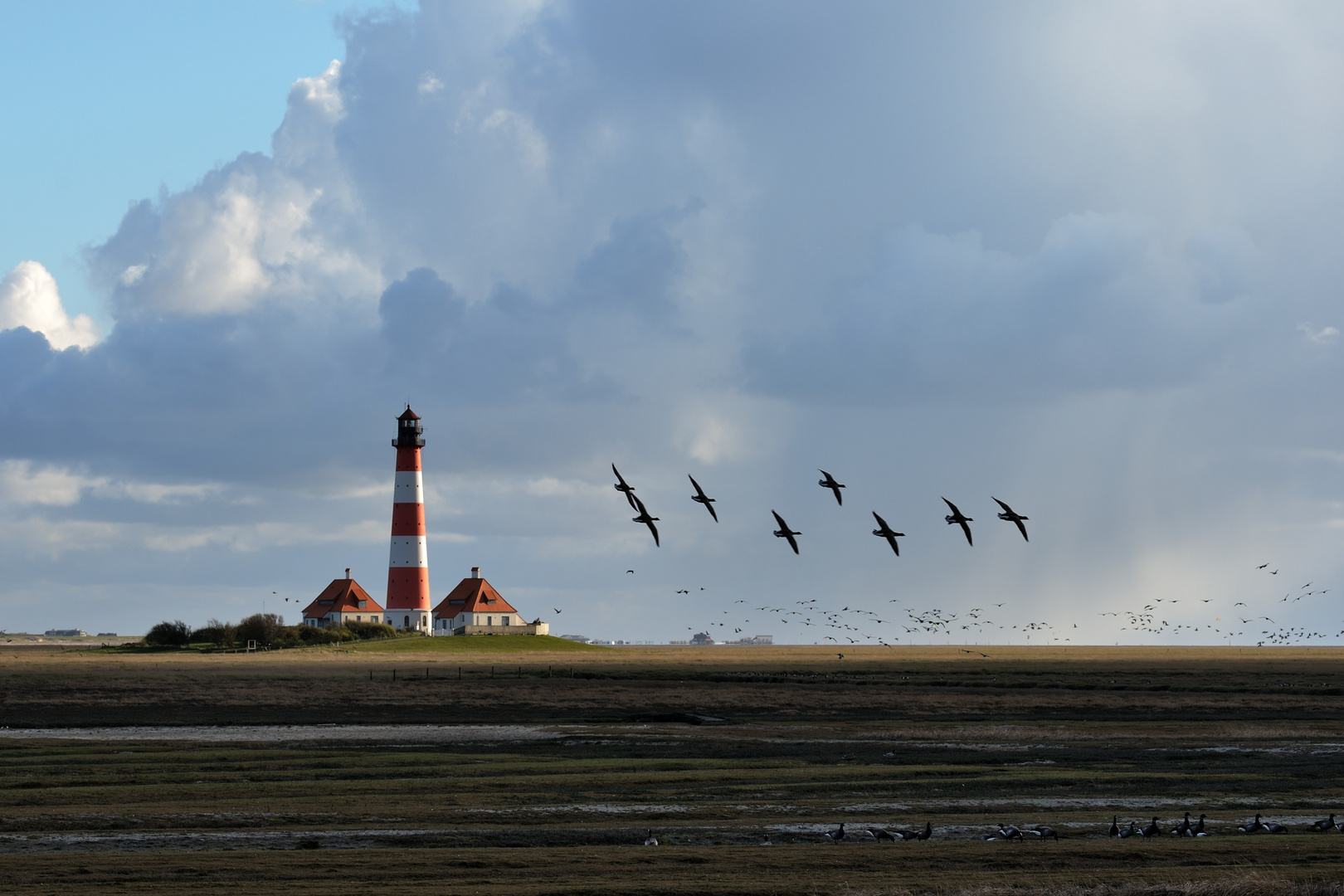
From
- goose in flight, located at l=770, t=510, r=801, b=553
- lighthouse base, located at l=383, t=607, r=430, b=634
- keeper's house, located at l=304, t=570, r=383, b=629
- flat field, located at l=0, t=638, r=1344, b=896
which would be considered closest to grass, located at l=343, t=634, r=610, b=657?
lighthouse base, located at l=383, t=607, r=430, b=634

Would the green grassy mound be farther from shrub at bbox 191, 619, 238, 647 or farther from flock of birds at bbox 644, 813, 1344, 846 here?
flock of birds at bbox 644, 813, 1344, 846

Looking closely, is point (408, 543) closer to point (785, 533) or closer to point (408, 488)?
point (408, 488)

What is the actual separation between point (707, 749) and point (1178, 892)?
2267 centimetres

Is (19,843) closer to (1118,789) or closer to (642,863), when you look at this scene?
(642,863)

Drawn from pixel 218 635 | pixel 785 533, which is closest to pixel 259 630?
pixel 218 635

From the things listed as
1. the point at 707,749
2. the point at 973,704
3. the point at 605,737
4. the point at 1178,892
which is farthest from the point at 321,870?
the point at 973,704

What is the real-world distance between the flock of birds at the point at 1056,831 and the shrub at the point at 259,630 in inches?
4231

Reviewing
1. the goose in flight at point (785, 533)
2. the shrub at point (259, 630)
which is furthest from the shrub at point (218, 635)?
the goose in flight at point (785, 533)

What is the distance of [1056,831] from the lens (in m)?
25.9

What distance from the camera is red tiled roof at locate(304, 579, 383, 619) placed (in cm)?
14362

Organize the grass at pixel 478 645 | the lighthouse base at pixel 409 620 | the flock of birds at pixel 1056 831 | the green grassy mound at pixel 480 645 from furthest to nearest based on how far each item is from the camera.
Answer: the lighthouse base at pixel 409 620
the green grassy mound at pixel 480 645
the grass at pixel 478 645
the flock of birds at pixel 1056 831

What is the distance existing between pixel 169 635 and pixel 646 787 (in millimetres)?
105683

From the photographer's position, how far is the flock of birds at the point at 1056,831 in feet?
82.9

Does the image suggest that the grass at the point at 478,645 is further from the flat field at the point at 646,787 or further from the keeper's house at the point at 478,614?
the flat field at the point at 646,787
